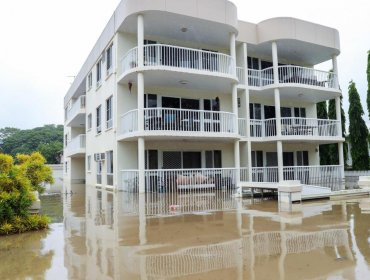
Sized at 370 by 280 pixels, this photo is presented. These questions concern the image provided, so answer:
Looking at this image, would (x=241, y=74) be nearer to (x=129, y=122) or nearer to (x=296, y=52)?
(x=296, y=52)

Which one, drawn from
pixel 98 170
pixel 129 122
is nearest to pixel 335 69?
pixel 129 122

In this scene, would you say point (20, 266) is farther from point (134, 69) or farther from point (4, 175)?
point (134, 69)

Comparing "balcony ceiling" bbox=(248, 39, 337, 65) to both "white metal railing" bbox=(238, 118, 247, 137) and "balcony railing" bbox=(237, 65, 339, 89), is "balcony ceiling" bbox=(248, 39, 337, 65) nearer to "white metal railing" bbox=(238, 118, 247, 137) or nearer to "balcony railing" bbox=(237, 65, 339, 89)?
"balcony railing" bbox=(237, 65, 339, 89)

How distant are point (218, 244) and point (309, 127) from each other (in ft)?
56.4

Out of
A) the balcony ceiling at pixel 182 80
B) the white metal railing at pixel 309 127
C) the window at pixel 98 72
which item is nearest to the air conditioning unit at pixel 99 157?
the window at pixel 98 72

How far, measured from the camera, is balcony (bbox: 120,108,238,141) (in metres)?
16.2

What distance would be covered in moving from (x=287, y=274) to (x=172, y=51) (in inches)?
600

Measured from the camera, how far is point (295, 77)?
71.8 ft

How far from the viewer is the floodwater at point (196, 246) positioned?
14.7ft

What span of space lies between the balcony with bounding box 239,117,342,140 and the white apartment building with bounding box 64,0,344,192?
0.07 metres

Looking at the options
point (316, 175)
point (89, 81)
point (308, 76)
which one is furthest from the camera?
point (89, 81)

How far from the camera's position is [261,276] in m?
4.24

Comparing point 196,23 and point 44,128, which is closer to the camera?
point 196,23

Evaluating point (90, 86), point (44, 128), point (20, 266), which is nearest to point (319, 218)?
point (20, 266)
